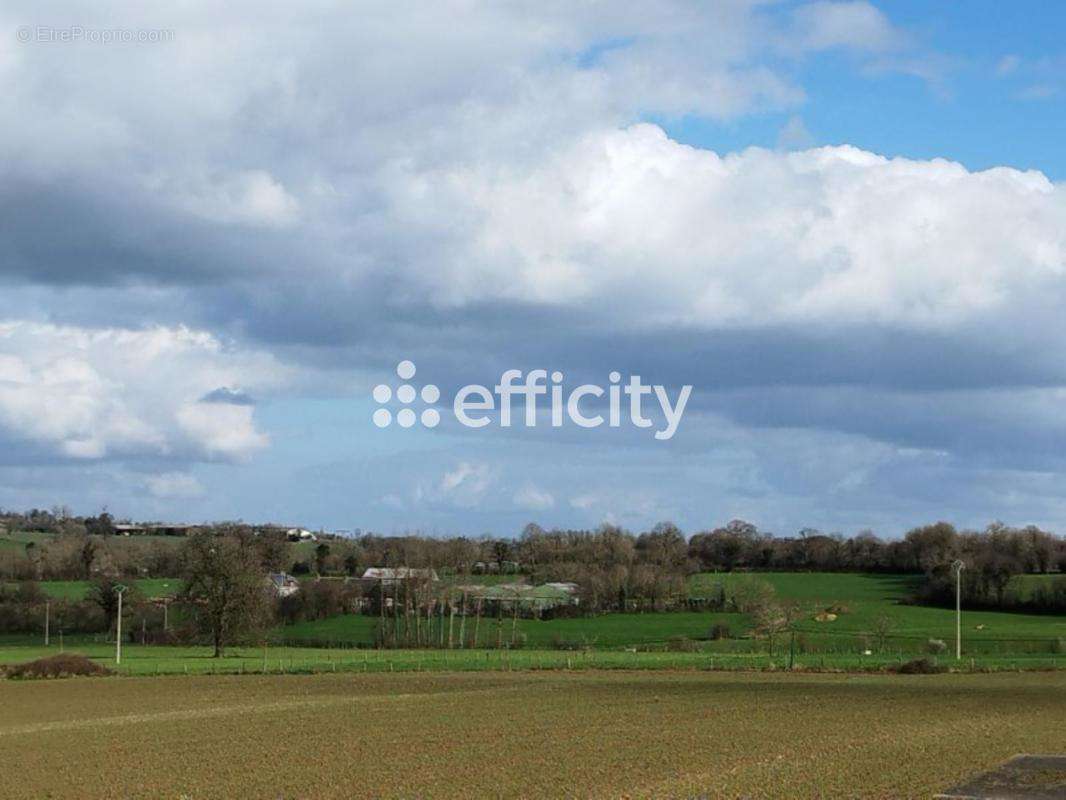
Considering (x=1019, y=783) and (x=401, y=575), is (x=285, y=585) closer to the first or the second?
(x=401, y=575)

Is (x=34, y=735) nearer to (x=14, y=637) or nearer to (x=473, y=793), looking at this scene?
(x=473, y=793)

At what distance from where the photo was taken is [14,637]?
126 meters

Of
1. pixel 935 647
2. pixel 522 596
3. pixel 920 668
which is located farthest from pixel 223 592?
pixel 935 647

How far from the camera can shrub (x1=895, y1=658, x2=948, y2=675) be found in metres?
70.9

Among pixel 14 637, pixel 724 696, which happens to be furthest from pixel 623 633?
pixel 724 696

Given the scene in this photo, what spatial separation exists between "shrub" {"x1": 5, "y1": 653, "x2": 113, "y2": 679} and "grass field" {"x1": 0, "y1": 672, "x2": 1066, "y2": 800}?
46.4 feet

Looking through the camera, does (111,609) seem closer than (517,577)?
Yes

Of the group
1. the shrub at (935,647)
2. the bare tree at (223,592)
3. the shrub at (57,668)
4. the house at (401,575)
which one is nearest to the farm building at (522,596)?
the house at (401,575)

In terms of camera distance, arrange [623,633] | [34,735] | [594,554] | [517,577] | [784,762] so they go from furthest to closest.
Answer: [594,554], [517,577], [623,633], [34,735], [784,762]

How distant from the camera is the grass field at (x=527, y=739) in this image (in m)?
27.5

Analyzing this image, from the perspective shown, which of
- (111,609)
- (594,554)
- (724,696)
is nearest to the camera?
(724,696)

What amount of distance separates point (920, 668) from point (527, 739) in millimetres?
41594

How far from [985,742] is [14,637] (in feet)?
363

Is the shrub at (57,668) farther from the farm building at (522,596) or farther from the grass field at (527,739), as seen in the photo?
the farm building at (522,596)
